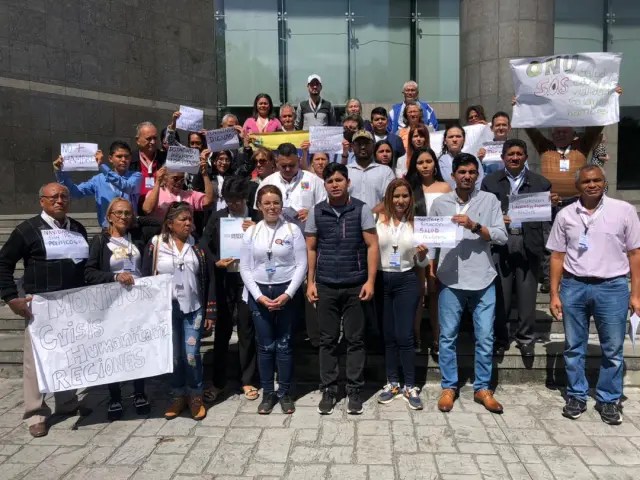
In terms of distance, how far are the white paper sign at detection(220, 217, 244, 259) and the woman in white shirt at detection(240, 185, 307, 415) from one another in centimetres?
24

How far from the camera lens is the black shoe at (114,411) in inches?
195

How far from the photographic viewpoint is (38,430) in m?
4.66

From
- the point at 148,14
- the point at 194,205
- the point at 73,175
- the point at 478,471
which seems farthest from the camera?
the point at 148,14

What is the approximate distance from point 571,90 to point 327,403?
4.36 meters

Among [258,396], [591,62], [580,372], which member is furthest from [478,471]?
[591,62]

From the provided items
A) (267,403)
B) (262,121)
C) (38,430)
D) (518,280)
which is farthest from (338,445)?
(262,121)

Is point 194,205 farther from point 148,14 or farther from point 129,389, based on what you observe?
point 148,14

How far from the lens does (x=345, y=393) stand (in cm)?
544

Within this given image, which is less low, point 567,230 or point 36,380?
point 567,230

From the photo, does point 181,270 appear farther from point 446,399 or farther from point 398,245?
point 446,399

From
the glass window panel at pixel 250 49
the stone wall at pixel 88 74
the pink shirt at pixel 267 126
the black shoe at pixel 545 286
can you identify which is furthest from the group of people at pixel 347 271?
the glass window panel at pixel 250 49

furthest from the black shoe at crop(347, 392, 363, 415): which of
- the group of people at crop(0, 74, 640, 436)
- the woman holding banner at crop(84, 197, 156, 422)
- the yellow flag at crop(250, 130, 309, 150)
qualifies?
the yellow flag at crop(250, 130, 309, 150)

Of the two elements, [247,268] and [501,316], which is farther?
[501,316]

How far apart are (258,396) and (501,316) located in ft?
8.62
